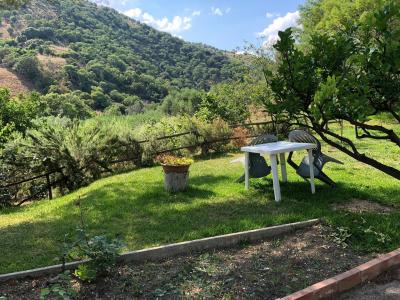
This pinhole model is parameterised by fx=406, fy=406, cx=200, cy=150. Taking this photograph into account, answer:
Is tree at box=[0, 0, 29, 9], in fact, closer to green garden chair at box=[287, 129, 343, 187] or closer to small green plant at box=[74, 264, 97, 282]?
green garden chair at box=[287, 129, 343, 187]

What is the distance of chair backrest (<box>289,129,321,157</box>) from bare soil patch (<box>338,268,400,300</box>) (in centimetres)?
342

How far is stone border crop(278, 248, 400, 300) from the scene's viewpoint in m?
3.18

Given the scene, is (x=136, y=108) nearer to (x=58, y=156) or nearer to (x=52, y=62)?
(x=52, y=62)

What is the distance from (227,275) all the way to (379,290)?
4.20 feet

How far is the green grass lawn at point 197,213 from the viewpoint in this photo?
4574mm

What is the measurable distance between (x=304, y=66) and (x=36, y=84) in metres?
63.3

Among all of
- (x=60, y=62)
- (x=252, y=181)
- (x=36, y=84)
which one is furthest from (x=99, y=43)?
(x=252, y=181)

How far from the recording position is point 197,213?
19.0ft

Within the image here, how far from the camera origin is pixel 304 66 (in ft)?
15.3

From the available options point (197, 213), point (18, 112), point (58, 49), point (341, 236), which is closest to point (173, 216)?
point (197, 213)

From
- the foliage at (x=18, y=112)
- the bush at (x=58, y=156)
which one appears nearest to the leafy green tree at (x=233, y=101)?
the bush at (x=58, y=156)

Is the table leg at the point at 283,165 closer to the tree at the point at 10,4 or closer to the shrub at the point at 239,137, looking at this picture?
the shrub at the point at 239,137

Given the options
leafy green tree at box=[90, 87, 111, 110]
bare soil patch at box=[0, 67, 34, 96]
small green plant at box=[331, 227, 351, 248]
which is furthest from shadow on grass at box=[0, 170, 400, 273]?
bare soil patch at box=[0, 67, 34, 96]

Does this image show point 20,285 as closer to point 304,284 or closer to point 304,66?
point 304,284
